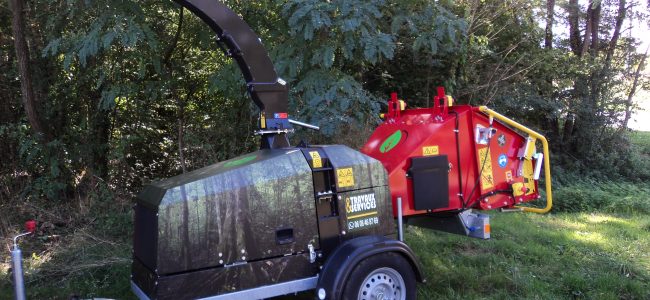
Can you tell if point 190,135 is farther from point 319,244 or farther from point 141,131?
point 319,244

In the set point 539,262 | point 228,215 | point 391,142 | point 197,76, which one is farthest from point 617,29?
point 228,215

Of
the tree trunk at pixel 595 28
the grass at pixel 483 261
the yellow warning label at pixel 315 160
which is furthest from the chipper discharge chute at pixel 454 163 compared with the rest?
the tree trunk at pixel 595 28

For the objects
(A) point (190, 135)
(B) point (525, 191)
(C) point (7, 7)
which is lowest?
(B) point (525, 191)

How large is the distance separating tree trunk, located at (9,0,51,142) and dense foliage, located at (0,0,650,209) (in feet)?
0.06

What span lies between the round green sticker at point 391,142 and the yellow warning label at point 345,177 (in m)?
1.14

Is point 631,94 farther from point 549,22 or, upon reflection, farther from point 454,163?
point 454,163

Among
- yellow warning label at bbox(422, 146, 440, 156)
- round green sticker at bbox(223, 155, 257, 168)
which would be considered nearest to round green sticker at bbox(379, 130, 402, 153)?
yellow warning label at bbox(422, 146, 440, 156)

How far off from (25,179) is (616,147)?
14.3m

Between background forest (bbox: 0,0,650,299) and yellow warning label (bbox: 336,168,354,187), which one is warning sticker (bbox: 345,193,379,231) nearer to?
yellow warning label (bbox: 336,168,354,187)

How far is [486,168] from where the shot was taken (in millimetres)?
4973

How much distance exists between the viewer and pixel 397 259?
158 inches

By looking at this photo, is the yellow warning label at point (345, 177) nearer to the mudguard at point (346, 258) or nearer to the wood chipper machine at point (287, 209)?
the wood chipper machine at point (287, 209)

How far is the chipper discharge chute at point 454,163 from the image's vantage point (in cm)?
460

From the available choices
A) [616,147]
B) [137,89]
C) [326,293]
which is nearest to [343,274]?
[326,293]
